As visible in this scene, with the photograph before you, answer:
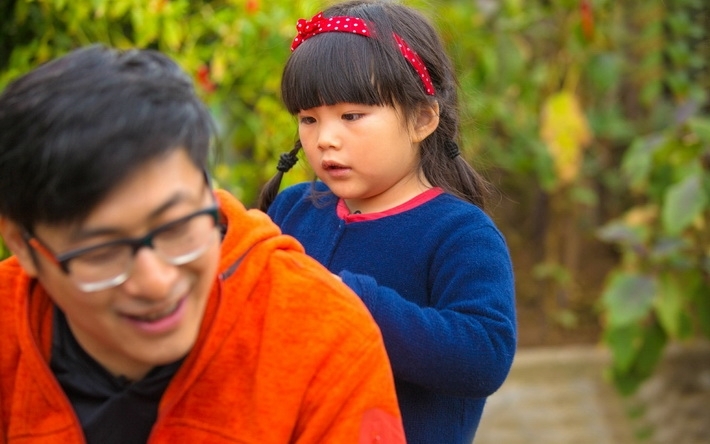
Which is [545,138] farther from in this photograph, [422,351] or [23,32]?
[422,351]

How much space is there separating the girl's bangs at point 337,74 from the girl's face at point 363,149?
2 centimetres

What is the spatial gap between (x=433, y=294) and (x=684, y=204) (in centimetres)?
238

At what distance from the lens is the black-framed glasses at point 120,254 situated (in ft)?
4.64

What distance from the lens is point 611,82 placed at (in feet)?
16.0

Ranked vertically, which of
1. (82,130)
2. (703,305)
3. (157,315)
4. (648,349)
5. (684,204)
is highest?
(82,130)

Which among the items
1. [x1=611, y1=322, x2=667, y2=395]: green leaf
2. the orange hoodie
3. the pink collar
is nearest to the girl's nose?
the pink collar

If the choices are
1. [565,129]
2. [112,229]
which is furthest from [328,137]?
[565,129]

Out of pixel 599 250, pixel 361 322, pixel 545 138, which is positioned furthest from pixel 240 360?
pixel 599 250

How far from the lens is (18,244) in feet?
5.04

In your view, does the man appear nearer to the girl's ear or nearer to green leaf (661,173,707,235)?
the girl's ear

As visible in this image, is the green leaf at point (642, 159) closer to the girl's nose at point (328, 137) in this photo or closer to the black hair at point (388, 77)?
the black hair at point (388, 77)

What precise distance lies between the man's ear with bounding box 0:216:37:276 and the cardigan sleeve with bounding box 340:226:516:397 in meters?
0.57

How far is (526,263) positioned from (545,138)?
4.02 ft

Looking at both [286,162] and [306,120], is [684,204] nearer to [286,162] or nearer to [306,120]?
[286,162]
